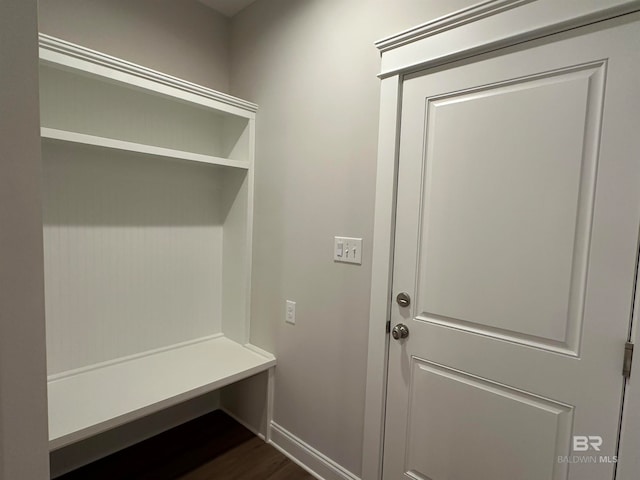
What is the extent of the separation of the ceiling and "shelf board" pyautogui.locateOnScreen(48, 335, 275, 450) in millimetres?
2169

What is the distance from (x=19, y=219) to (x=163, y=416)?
2.09m

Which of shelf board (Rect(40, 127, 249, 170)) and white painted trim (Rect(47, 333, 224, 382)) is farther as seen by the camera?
white painted trim (Rect(47, 333, 224, 382))

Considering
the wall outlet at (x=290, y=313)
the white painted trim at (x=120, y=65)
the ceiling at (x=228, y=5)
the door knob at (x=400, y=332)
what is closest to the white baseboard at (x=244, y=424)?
the wall outlet at (x=290, y=313)

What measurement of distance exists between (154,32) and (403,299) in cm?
200

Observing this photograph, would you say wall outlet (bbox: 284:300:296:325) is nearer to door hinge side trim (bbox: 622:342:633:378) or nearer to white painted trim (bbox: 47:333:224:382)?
white painted trim (bbox: 47:333:224:382)

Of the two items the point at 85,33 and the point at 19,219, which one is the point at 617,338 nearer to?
the point at 19,219

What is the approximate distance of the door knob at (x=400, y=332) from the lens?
1.47m

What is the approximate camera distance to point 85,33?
1.70 metres

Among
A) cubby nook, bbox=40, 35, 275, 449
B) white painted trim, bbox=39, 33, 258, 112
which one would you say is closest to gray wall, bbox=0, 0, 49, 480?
cubby nook, bbox=40, 35, 275, 449

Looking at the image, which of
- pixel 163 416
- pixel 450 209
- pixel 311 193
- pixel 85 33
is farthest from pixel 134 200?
pixel 450 209

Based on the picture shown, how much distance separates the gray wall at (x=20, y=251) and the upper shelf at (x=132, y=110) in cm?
114

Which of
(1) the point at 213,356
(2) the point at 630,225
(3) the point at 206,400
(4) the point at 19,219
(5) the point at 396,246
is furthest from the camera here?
(3) the point at 206,400

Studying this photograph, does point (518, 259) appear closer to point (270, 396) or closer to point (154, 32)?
point (270, 396)

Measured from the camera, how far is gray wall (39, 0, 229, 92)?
65.2 inches
